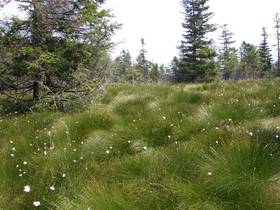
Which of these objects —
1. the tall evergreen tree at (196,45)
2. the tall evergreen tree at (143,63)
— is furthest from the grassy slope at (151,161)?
the tall evergreen tree at (143,63)

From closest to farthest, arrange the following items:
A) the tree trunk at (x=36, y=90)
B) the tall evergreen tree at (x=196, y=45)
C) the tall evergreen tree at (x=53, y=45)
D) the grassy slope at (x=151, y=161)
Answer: the grassy slope at (x=151, y=161)
the tall evergreen tree at (x=53, y=45)
the tree trunk at (x=36, y=90)
the tall evergreen tree at (x=196, y=45)

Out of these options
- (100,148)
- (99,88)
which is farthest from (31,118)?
(100,148)

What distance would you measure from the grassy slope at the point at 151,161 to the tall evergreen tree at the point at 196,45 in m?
33.5

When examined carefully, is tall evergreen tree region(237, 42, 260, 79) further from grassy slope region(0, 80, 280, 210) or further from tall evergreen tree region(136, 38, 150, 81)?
grassy slope region(0, 80, 280, 210)

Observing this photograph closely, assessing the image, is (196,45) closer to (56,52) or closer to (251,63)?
(56,52)

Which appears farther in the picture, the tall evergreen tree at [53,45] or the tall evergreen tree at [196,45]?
the tall evergreen tree at [196,45]

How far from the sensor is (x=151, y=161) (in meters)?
4.78

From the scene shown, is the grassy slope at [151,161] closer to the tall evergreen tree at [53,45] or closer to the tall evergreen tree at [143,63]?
the tall evergreen tree at [53,45]

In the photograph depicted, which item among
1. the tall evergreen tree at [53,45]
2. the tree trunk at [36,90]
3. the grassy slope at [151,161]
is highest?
the tall evergreen tree at [53,45]

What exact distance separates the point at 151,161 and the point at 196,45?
3735cm

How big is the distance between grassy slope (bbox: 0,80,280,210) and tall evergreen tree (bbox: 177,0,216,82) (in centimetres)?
3347

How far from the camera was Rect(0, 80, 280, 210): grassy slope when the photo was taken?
12.9ft

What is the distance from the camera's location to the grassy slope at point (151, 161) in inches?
154

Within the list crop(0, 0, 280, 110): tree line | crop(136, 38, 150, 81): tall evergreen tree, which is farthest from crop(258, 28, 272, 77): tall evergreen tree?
crop(0, 0, 280, 110): tree line
